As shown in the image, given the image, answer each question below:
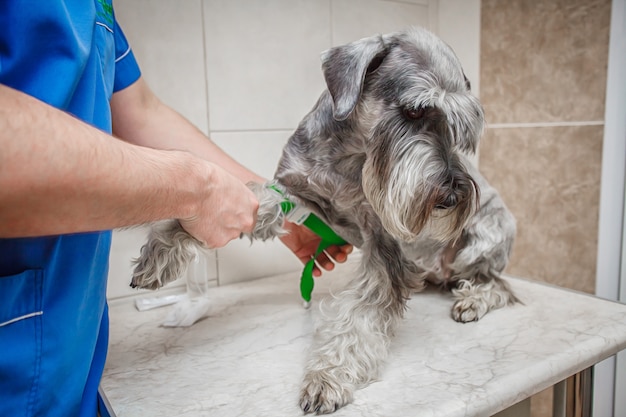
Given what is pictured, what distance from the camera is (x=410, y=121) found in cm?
93

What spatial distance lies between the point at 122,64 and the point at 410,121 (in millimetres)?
624

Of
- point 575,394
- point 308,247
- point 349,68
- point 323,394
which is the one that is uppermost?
point 349,68

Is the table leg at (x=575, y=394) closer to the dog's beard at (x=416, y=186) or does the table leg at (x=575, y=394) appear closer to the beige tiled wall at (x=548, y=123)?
the dog's beard at (x=416, y=186)

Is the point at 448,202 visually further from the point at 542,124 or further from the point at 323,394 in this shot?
the point at 542,124

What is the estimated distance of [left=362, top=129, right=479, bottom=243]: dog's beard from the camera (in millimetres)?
904

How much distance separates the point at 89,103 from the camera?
76cm

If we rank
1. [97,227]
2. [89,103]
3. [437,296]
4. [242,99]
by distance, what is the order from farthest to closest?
[242,99] → [437,296] → [89,103] → [97,227]

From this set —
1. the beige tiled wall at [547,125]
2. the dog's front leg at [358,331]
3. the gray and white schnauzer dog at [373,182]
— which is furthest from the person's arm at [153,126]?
the beige tiled wall at [547,125]

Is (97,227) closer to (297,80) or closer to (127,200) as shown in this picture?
(127,200)

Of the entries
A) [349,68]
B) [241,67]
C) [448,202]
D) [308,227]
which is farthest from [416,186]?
[241,67]

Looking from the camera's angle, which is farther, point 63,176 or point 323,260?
point 323,260

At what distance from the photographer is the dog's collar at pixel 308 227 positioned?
1.11 meters

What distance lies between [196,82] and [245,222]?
674mm

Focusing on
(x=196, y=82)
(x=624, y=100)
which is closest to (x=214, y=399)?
(x=196, y=82)
